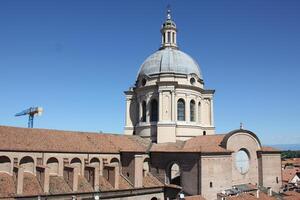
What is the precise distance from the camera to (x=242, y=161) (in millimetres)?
39312

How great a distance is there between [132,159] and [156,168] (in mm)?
3774

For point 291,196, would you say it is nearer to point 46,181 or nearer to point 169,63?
point 169,63

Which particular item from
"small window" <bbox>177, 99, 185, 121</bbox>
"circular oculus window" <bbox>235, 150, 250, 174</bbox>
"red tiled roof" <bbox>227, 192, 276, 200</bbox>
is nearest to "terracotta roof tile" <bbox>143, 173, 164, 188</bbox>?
"red tiled roof" <bbox>227, 192, 276, 200</bbox>

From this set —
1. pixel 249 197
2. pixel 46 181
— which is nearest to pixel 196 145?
pixel 249 197

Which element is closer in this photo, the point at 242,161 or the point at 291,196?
the point at 291,196

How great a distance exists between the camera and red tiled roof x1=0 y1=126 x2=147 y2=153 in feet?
103

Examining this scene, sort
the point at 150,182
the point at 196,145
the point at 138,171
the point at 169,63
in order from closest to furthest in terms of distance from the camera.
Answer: the point at 138,171 < the point at 150,182 < the point at 196,145 < the point at 169,63

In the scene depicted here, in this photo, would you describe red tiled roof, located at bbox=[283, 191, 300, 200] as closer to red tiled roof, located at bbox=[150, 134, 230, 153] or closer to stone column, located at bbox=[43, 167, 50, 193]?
red tiled roof, located at bbox=[150, 134, 230, 153]

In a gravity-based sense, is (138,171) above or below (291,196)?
above

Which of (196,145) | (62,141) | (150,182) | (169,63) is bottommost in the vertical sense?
(150,182)

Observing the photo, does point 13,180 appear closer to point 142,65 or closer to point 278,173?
point 142,65

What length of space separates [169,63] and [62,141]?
19.2 metres

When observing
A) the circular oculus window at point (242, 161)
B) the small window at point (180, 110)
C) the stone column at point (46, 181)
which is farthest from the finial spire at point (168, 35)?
the stone column at point (46, 181)

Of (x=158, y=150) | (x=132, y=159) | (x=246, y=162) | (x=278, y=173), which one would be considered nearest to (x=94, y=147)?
(x=132, y=159)
